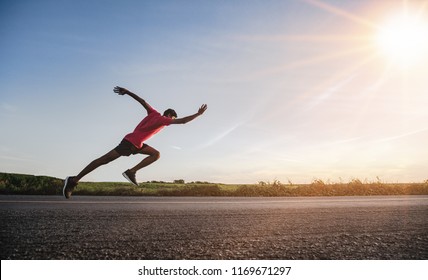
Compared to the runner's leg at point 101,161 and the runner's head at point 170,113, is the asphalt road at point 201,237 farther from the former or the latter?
the runner's head at point 170,113

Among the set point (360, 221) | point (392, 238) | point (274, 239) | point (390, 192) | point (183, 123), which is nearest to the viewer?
point (274, 239)

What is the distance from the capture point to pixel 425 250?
4.30 meters

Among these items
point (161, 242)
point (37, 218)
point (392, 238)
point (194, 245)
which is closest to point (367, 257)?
point (392, 238)

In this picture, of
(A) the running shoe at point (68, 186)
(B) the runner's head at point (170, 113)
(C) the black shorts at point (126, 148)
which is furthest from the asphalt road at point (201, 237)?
(B) the runner's head at point (170, 113)

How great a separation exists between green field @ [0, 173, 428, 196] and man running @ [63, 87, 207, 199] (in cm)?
755

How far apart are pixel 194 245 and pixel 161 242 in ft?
1.42

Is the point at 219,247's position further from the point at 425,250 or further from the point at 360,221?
the point at 360,221

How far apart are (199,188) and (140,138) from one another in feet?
33.4

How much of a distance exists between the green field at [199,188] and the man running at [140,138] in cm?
755

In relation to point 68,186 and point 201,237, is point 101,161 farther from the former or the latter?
point 201,237

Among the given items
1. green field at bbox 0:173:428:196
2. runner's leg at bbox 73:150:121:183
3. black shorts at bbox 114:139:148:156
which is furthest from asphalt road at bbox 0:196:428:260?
green field at bbox 0:173:428:196

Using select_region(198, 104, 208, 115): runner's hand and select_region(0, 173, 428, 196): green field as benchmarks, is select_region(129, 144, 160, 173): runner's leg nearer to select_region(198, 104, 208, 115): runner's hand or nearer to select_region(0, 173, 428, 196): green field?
select_region(198, 104, 208, 115): runner's hand

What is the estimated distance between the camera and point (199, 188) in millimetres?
16188

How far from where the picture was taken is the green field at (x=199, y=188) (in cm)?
1320
